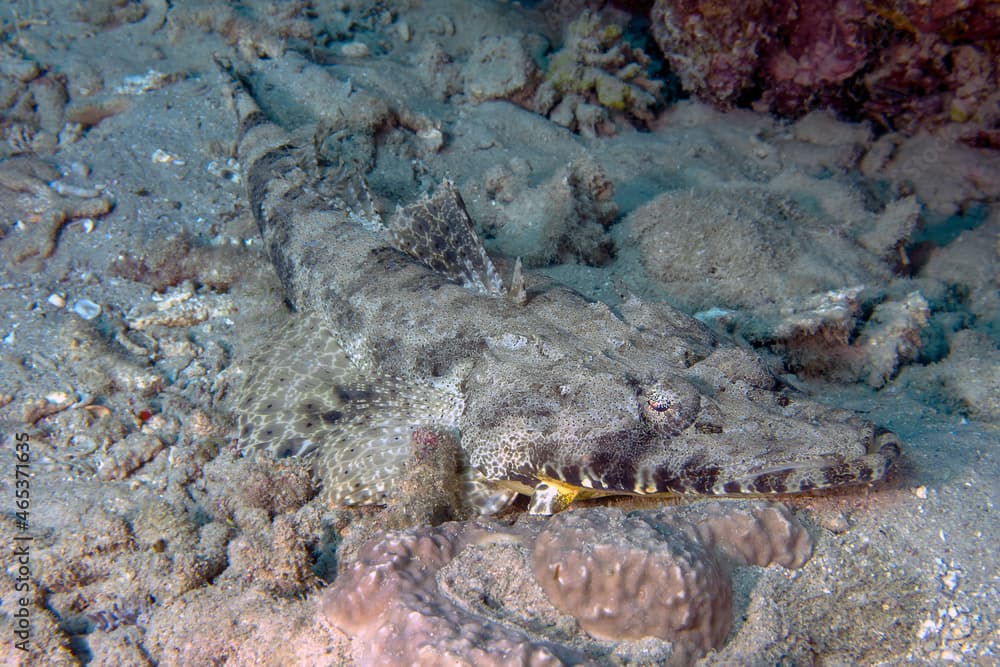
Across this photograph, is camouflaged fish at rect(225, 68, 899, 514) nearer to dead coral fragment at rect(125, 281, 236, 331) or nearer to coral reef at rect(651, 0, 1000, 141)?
dead coral fragment at rect(125, 281, 236, 331)

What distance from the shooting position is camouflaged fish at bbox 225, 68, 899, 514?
3203 mm

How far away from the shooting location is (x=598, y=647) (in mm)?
2580

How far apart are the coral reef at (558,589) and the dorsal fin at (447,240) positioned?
7.30 ft

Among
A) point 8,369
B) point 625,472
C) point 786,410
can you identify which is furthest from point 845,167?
point 8,369

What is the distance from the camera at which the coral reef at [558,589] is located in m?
2.41

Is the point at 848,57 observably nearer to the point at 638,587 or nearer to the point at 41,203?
the point at 638,587

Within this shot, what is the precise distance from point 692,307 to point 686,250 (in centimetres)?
75

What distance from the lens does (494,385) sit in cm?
387

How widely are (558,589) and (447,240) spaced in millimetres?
3038

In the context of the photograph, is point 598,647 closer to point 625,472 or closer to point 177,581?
point 625,472

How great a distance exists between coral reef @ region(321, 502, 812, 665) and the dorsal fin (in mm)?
2225

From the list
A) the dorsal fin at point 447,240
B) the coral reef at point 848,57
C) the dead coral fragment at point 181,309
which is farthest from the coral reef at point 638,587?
the coral reef at point 848,57

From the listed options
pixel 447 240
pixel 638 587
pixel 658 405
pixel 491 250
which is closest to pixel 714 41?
pixel 491 250

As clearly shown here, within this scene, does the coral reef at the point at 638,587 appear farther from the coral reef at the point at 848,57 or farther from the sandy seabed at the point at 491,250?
the coral reef at the point at 848,57
